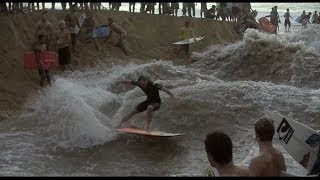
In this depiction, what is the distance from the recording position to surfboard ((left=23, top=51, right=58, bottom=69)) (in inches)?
506

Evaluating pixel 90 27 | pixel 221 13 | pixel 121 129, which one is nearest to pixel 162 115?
pixel 121 129

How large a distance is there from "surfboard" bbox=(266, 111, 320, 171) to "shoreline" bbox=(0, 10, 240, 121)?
6.94 metres

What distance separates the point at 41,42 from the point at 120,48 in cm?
519

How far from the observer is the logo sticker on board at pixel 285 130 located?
6.29 metres

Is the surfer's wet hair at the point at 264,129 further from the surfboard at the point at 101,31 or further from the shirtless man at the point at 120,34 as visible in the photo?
the shirtless man at the point at 120,34

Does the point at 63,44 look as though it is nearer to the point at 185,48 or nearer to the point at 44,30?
the point at 44,30

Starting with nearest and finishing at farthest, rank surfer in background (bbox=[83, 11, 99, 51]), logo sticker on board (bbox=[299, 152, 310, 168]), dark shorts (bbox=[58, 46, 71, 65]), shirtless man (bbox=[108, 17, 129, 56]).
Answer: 1. logo sticker on board (bbox=[299, 152, 310, 168])
2. dark shorts (bbox=[58, 46, 71, 65])
3. surfer in background (bbox=[83, 11, 99, 51])
4. shirtless man (bbox=[108, 17, 129, 56])

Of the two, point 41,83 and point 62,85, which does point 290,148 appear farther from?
point 41,83

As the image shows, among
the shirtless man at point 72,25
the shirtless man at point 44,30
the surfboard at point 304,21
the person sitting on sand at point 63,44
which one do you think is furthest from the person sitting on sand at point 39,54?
the surfboard at point 304,21

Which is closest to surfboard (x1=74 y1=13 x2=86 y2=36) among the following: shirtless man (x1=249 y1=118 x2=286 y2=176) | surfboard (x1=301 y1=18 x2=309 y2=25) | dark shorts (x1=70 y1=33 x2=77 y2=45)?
dark shorts (x1=70 y1=33 x2=77 y2=45)

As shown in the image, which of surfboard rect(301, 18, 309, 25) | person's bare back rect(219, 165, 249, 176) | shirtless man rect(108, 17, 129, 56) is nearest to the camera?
person's bare back rect(219, 165, 249, 176)

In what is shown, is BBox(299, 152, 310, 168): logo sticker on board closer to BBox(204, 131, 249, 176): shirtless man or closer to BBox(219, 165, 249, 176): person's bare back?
BBox(219, 165, 249, 176): person's bare back

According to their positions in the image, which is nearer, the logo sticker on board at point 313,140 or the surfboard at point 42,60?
the logo sticker on board at point 313,140

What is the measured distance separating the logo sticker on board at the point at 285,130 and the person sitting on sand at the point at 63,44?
342 inches
